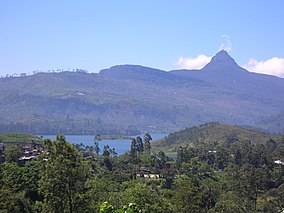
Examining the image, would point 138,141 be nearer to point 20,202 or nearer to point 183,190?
point 183,190

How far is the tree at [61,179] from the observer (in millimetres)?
16250

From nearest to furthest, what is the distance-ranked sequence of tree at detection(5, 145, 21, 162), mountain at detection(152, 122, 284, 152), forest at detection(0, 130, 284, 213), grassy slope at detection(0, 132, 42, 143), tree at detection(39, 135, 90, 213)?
1. tree at detection(39, 135, 90, 213)
2. forest at detection(0, 130, 284, 213)
3. tree at detection(5, 145, 21, 162)
4. grassy slope at detection(0, 132, 42, 143)
5. mountain at detection(152, 122, 284, 152)

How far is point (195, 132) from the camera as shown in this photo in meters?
134

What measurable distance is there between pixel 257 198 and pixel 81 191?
36.1 m

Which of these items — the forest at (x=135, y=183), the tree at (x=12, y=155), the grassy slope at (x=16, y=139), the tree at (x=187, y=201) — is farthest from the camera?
the grassy slope at (x=16, y=139)

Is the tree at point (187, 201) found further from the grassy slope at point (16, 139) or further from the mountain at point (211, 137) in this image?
the mountain at point (211, 137)

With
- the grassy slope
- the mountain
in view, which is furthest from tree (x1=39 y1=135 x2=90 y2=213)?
the mountain

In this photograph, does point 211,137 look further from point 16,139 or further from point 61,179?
point 61,179

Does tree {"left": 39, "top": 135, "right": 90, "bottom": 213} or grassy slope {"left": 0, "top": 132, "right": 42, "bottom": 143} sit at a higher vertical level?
tree {"left": 39, "top": 135, "right": 90, "bottom": 213}

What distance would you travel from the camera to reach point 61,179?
16312mm

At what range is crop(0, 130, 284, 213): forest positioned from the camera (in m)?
16.6

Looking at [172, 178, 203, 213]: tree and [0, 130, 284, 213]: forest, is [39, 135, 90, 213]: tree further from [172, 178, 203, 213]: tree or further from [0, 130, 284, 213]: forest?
[172, 178, 203, 213]: tree

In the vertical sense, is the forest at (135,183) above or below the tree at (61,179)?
below

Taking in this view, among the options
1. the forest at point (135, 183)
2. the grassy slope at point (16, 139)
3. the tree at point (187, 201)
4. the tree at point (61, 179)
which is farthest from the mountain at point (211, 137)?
the tree at point (61, 179)
